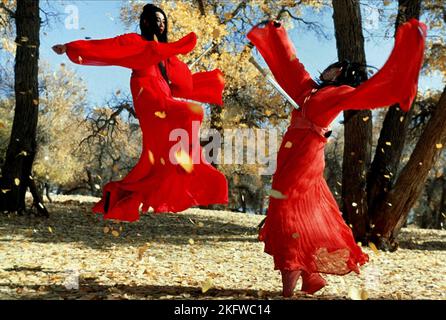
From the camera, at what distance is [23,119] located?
10.7m

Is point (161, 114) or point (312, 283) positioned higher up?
point (161, 114)

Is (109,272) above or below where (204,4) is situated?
below

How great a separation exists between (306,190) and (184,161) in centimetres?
134

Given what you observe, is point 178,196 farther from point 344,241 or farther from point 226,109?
point 226,109

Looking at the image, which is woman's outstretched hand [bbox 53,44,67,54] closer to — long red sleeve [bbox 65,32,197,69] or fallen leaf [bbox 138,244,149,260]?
long red sleeve [bbox 65,32,197,69]

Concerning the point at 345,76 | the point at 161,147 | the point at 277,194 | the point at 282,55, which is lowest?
the point at 277,194

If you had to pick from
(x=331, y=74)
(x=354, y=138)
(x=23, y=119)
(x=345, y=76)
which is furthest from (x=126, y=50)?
(x=23, y=119)

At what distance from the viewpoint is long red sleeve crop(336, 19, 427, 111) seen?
13.3 feet

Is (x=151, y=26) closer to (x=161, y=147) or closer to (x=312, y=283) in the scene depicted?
(x=161, y=147)

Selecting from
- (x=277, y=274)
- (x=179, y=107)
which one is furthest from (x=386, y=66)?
(x=277, y=274)

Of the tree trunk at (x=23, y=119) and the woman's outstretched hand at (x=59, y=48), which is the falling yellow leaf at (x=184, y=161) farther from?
the tree trunk at (x=23, y=119)

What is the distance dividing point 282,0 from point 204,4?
8.84 feet

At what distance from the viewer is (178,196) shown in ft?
18.2

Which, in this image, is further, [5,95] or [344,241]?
[5,95]
